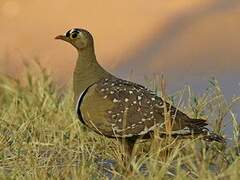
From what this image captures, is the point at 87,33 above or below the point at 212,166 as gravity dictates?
above

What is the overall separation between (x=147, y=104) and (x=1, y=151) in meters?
1.08

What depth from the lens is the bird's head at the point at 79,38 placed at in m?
6.09

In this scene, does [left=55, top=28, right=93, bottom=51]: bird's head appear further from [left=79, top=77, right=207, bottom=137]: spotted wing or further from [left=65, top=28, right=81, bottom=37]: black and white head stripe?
[left=79, top=77, right=207, bottom=137]: spotted wing

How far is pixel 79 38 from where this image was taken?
612 centimetres

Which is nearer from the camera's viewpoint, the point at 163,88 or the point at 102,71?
the point at 163,88

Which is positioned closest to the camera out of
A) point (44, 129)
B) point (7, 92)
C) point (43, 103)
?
Answer: point (44, 129)

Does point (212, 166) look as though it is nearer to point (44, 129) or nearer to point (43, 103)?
point (44, 129)

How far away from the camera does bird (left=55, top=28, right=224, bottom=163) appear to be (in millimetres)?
5578

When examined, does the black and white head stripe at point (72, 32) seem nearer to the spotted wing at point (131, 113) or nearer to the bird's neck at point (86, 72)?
the bird's neck at point (86, 72)

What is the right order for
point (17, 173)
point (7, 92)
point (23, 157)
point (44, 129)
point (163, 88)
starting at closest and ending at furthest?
point (17, 173) < point (23, 157) < point (163, 88) < point (44, 129) < point (7, 92)

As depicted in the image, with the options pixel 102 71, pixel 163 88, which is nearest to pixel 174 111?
pixel 163 88

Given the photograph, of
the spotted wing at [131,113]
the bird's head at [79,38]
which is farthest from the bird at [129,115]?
the bird's head at [79,38]

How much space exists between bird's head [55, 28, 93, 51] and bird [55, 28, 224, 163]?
1.40 feet

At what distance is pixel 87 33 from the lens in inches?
241
